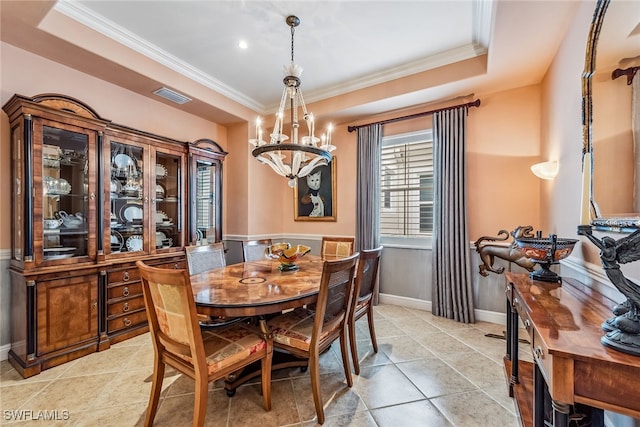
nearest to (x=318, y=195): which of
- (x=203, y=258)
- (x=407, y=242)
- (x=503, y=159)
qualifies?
(x=407, y=242)

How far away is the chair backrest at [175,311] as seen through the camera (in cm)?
134

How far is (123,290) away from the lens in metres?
2.73

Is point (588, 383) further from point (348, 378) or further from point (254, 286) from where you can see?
point (254, 286)

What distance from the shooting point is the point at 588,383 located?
814 millimetres

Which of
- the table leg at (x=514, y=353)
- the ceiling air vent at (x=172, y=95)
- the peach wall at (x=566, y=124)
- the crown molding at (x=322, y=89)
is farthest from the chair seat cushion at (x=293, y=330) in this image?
the ceiling air vent at (x=172, y=95)

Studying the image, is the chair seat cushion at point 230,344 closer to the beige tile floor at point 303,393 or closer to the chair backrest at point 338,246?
the beige tile floor at point 303,393

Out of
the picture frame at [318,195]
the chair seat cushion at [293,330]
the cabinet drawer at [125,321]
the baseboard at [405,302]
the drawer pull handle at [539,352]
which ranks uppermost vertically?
the picture frame at [318,195]

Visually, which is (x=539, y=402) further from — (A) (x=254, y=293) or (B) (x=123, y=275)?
(B) (x=123, y=275)

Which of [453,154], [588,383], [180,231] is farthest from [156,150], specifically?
[588,383]

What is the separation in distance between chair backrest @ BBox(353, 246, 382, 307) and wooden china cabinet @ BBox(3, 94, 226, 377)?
2278mm

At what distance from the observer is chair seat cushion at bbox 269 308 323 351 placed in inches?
68.9

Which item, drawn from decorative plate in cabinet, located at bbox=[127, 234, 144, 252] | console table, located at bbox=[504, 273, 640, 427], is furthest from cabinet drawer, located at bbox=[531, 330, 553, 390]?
decorative plate in cabinet, located at bbox=[127, 234, 144, 252]

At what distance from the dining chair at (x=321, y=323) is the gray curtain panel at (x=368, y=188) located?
6.11ft

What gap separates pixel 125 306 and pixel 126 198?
3.64ft
